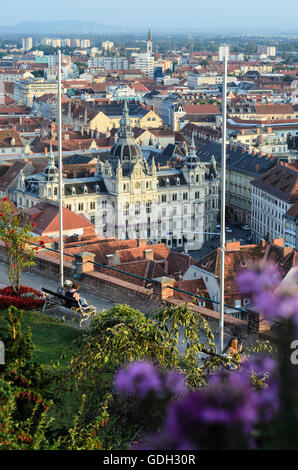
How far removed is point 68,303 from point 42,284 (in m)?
3.09

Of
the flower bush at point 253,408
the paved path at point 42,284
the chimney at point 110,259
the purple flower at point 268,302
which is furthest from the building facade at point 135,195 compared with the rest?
the purple flower at point 268,302

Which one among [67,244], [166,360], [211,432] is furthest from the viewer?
[67,244]

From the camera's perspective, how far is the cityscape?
3.80 m

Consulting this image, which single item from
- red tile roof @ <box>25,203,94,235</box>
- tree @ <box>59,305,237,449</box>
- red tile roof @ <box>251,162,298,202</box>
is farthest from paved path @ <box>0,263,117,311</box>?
red tile roof @ <box>251,162,298,202</box>

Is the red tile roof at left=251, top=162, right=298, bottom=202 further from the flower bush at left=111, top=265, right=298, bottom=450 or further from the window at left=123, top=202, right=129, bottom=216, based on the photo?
the flower bush at left=111, top=265, right=298, bottom=450

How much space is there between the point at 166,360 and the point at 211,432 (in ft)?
19.2

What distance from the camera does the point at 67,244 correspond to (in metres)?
32.9

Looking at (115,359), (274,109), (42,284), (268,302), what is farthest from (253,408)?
(274,109)

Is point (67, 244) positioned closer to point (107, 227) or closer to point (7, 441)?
point (7, 441)

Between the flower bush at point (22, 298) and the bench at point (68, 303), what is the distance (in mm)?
151
